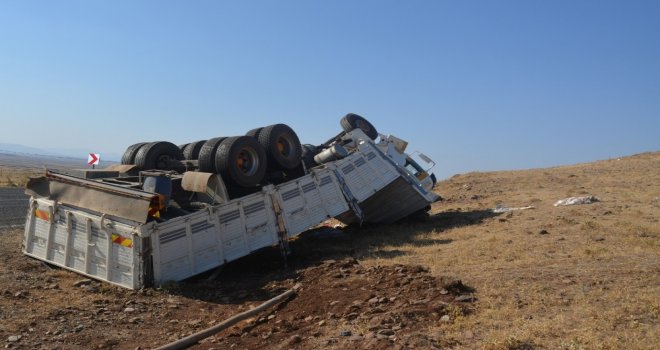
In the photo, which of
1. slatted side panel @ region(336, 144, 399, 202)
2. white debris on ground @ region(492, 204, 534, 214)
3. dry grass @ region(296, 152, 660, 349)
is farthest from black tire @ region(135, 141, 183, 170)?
white debris on ground @ region(492, 204, 534, 214)

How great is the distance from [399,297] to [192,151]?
683cm

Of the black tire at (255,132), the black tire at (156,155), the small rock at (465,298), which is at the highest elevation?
the black tire at (255,132)

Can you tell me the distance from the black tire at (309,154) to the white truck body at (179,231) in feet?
5.09

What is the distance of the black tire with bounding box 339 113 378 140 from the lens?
46.2ft

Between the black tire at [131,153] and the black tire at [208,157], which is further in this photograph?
the black tire at [131,153]

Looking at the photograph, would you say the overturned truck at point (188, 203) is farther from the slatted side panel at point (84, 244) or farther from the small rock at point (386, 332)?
the small rock at point (386, 332)

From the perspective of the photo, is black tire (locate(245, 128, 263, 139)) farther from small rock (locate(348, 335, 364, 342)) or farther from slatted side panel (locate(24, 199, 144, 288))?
small rock (locate(348, 335, 364, 342))

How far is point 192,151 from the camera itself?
1169 centimetres

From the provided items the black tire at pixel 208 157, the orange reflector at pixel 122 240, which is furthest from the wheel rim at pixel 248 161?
the orange reflector at pixel 122 240

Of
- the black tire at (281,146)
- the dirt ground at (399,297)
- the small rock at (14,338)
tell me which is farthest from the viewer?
the black tire at (281,146)

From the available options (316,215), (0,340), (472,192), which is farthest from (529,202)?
(0,340)

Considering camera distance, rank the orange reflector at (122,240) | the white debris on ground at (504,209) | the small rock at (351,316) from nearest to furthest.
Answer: the small rock at (351,316) < the orange reflector at (122,240) < the white debris on ground at (504,209)

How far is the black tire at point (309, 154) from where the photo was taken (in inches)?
514

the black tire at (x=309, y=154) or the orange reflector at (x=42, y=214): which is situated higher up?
the black tire at (x=309, y=154)
